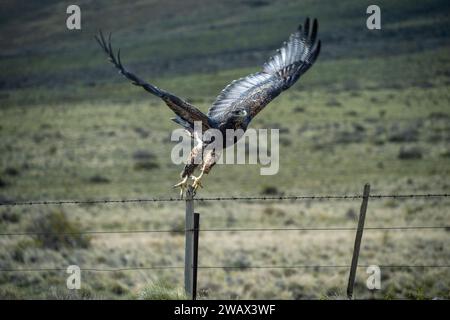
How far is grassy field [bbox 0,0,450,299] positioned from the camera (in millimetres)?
12375

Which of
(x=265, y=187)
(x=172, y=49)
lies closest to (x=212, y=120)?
(x=265, y=187)

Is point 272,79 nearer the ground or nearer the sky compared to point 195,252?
nearer the sky

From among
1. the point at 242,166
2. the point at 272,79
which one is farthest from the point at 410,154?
the point at 272,79

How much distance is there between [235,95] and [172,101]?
2255 millimetres

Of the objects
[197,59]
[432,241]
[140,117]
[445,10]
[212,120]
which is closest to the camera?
[212,120]

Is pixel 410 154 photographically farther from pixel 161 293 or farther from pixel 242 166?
pixel 161 293

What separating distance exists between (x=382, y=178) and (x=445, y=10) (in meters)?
62.7

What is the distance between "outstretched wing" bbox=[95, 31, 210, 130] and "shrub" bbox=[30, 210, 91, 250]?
638cm

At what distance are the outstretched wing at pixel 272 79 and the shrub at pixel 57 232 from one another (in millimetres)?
5395

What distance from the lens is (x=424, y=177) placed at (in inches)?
957

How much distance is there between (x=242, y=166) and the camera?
91.3ft

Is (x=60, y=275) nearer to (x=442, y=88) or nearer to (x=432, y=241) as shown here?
(x=432, y=241)

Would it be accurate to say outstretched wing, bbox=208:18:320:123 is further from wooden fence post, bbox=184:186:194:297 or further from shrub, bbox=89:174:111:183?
shrub, bbox=89:174:111:183

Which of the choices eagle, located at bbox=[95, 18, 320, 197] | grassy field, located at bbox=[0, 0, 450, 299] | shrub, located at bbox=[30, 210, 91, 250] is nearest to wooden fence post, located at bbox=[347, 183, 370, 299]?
grassy field, located at bbox=[0, 0, 450, 299]
